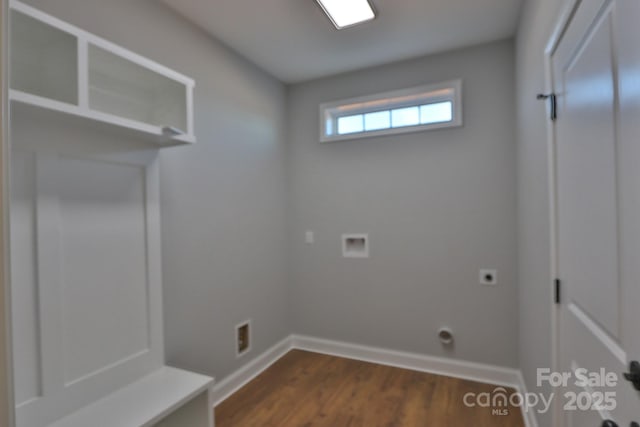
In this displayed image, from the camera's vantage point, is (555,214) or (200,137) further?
(200,137)

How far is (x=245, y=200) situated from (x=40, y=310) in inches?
60.1

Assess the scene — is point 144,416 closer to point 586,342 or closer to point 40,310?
point 40,310

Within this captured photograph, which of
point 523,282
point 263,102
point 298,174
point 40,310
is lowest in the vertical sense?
point 523,282

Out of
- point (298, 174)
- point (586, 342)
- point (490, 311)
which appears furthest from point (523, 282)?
point (298, 174)

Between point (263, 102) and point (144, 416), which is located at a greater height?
point (263, 102)

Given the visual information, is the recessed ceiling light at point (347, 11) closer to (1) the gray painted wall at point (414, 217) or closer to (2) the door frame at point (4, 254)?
(1) the gray painted wall at point (414, 217)

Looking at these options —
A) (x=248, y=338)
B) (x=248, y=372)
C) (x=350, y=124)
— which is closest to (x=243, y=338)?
(x=248, y=338)

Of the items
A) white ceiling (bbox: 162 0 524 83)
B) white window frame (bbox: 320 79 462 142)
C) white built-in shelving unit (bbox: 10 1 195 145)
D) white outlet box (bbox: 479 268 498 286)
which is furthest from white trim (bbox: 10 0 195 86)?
white outlet box (bbox: 479 268 498 286)

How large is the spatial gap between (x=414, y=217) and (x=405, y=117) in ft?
2.92

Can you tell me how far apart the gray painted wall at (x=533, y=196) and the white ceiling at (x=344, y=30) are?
0.32 metres

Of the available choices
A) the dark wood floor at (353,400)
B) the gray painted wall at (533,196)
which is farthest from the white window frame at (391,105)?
the dark wood floor at (353,400)

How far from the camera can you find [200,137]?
2.21 m

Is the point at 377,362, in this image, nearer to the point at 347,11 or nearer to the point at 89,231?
the point at 89,231

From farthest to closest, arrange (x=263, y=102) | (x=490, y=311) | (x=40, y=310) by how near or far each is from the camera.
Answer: (x=263, y=102) < (x=490, y=311) < (x=40, y=310)
